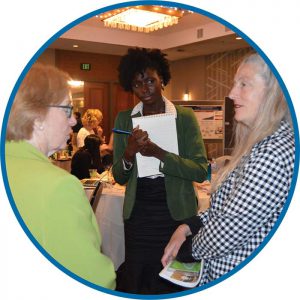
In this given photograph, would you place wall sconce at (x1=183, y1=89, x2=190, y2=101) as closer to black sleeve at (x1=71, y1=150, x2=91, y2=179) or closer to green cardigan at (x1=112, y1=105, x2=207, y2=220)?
black sleeve at (x1=71, y1=150, x2=91, y2=179)

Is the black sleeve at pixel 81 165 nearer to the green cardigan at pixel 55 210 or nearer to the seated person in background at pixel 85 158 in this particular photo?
the seated person in background at pixel 85 158

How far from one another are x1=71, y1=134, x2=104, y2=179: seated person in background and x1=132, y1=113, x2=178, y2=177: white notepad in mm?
1109

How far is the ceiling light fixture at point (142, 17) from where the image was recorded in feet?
8.84

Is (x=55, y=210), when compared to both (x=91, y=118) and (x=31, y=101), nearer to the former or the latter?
(x=31, y=101)

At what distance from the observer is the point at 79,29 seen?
420 centimetres

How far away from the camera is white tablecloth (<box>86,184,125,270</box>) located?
1.81 m

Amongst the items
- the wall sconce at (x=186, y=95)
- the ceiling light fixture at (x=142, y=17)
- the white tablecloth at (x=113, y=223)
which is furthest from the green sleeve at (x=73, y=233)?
the wall sconce at (x=186, y=95)

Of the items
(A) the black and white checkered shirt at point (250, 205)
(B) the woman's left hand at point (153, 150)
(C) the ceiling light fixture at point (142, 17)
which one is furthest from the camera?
(C) the ceiling light fixture at point (142, 17)

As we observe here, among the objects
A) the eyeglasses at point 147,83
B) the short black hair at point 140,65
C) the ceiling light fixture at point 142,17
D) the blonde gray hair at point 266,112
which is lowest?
the blonde gray hair at point 266,112

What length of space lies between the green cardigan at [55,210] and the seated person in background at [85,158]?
4.85 feet

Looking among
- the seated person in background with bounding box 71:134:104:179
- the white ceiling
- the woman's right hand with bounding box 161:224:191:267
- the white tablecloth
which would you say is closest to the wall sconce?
the white ceiling

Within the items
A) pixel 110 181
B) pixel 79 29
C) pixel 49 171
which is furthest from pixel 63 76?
pixel 79 29

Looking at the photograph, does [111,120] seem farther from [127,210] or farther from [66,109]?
[66,109]

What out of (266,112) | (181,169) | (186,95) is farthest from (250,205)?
(186,95)
